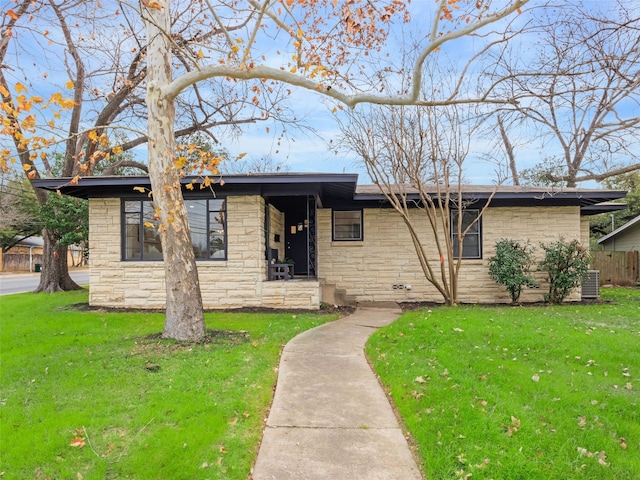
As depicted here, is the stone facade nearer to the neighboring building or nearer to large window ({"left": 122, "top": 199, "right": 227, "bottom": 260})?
large window ({"left": 122, "top": 199, "right": 227, "bottom": 260})

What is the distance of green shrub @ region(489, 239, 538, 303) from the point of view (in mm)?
10148

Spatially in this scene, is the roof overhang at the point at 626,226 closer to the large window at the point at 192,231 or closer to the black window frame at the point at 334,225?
the black window frame at the point at 334,225

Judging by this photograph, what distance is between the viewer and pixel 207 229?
31.9ft

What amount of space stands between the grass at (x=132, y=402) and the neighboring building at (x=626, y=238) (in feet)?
62.6

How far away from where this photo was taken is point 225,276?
31.7 ft

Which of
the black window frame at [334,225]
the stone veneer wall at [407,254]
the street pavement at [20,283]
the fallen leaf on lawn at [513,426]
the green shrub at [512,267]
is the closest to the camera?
the fallen leaf on lawn at [513,426]

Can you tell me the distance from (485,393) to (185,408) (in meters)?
2.85

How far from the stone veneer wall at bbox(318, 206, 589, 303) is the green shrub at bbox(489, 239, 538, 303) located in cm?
58

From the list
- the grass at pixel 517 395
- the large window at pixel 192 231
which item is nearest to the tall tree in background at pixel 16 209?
the large window at pixel 192 231

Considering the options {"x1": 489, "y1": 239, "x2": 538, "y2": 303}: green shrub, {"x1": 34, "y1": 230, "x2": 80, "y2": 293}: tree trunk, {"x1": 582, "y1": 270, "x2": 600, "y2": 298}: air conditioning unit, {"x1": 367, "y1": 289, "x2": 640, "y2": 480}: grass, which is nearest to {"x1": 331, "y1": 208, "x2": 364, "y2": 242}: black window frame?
{"x1": 489, "y1": 239, "x2": 538, "y2": 303}: green shrub

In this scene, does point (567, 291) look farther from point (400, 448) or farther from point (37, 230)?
point (37, 230)

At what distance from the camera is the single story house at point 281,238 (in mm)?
9578

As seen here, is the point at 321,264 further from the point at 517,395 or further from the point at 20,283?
the point at 20,283

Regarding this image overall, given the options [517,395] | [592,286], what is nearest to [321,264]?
[592,286]
